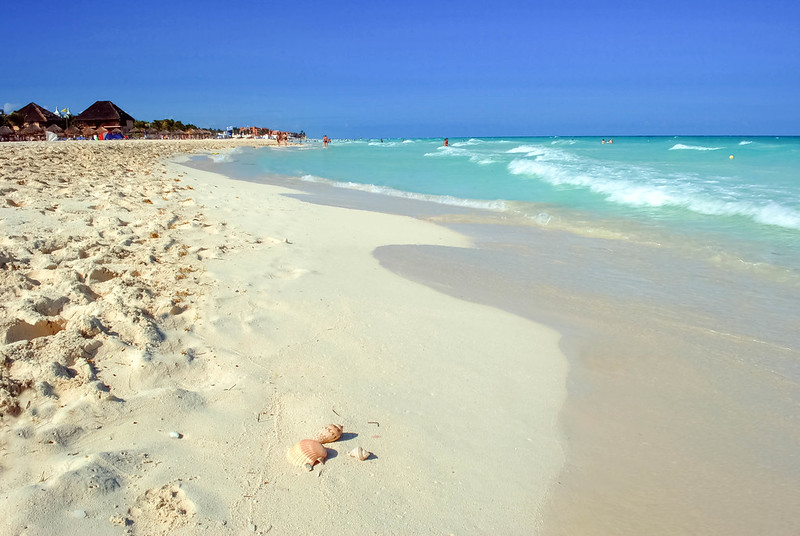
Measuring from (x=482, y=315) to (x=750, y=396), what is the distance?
5.84 ft

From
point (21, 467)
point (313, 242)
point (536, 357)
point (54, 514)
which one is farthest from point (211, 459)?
point (313, 242)

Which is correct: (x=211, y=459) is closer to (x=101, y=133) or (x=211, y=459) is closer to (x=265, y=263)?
(x=265, y=263)

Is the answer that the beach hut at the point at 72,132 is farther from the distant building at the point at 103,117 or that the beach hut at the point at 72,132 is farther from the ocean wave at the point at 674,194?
the ocean wave at the point at 674,194

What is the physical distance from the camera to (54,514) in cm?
177

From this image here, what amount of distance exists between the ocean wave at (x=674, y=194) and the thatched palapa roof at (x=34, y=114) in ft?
159

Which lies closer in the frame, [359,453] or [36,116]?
[359,453]

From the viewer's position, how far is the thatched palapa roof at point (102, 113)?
1905 inches

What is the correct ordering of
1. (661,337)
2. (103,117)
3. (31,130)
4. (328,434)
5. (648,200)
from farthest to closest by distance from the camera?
(103,117) < (31,130) < (648,200) < (661,337) < (328,434)

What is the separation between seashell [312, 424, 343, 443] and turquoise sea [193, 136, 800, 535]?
964 mm

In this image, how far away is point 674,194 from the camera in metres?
10.5

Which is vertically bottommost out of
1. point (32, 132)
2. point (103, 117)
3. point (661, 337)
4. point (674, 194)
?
point (661, 337)

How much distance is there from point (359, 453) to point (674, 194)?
10.3 m

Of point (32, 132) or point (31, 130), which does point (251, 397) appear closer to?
point (32, 132)

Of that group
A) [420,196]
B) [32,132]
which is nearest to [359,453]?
[420,196]
